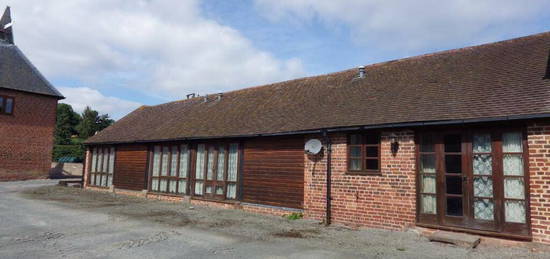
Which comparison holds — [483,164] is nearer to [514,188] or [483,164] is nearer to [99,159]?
[514,188]

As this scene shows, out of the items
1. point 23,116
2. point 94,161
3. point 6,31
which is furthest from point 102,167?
point 6,31

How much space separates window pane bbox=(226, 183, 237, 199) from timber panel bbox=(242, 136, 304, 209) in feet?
1.41

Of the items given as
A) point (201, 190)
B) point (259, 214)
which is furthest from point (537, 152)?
point (201, 190)

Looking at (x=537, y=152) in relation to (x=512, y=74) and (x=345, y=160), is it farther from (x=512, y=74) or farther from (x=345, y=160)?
(x=345, y=160)

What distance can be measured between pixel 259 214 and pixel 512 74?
25.7 ft

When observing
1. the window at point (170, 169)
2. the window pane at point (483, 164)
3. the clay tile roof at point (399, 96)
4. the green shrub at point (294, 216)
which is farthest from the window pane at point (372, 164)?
the window at point (170, 169)

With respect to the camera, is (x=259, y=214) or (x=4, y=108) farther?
(x=4, y=108)

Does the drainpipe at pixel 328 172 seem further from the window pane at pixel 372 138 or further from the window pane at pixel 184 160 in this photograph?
the window pane at pixel 184 160

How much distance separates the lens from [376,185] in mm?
9242

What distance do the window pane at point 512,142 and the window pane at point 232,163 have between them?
26.6 ft

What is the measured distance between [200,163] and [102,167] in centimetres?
794

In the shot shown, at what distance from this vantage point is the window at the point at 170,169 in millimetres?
14945

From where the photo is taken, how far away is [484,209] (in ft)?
25.5

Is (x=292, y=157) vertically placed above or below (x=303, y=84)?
below
